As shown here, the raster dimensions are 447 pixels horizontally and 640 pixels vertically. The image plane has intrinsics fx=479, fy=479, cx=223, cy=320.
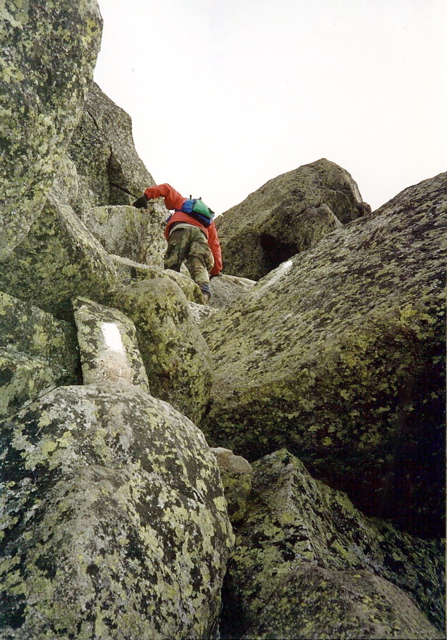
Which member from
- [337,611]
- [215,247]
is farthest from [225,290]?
[337,611]

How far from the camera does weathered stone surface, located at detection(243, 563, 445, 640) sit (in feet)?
10.2

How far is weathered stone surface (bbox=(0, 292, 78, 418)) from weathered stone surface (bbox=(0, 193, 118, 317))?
234mm

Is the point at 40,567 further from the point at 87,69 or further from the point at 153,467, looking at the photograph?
the point at 87,69

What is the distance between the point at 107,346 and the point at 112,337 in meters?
0.18

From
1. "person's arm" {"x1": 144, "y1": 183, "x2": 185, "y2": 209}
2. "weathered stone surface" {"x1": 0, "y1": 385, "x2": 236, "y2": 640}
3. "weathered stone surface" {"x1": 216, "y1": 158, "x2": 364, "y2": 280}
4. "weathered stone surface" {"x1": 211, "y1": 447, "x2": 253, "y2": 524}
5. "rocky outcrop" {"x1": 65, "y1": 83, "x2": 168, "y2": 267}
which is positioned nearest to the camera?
"weathered stone surface" {"x1": 0, "y1": 385, "x2": 236, "y2": 640}

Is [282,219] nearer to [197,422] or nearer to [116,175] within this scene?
[116,175]

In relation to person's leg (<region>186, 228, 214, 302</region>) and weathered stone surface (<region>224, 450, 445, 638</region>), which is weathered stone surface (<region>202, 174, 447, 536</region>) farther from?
person's leg (<region>186, 228, 214, 302</region>)

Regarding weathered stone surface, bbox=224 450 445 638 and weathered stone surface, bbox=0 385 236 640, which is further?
weathered stone surface, bbox=224 450 445 638

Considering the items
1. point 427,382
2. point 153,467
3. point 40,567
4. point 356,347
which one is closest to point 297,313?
point 356,347

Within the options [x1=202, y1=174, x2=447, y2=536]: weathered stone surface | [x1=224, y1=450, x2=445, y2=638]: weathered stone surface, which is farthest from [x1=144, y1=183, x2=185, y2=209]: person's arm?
[x1=224, y1=450, x2=445, y2=638]: weathered stone surface

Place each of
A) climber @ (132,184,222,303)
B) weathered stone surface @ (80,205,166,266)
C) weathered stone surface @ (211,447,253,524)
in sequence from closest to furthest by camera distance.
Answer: weathered stone surface @ (211,447,253,524) < weathered stone surface @ (80,205,166,266) < climber @ (132,184,222,303)

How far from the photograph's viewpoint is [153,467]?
4.02 meters

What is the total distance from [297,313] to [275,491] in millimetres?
2845

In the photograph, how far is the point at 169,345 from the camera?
21.1 feet
